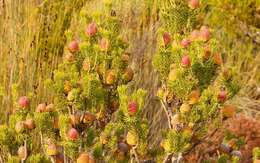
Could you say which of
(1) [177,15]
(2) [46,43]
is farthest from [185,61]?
(2) [46,43]

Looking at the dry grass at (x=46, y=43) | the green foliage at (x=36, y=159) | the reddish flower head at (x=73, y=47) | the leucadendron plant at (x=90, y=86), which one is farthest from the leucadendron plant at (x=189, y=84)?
the dry grass at (x=46, y=43)

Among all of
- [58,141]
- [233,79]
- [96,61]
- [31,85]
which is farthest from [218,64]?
[31,85]

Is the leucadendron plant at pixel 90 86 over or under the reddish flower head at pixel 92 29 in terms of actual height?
under

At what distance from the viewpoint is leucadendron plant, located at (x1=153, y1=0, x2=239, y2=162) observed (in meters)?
2.57

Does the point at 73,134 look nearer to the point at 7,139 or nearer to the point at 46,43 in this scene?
the point at 7,139

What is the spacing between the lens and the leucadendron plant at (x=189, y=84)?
8.43 feet

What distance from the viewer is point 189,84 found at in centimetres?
258

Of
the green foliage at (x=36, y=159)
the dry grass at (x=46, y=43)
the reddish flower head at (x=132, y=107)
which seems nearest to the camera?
the reddish flower head at (x=132, y=107)

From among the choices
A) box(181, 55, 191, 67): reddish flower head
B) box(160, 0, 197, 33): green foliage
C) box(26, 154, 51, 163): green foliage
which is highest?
box(160, 0, 197, 33): green foliage

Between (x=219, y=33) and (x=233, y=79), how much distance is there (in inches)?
158

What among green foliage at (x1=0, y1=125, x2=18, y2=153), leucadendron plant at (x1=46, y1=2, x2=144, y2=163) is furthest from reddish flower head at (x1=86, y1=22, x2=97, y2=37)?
green foliage at (x1=0, y1=125, x2=18, y2=153)

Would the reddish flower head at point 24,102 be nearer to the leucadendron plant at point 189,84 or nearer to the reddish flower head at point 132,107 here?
the reddish flower head at point 132,107

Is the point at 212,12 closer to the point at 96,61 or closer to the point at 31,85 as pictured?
the point at 31,85

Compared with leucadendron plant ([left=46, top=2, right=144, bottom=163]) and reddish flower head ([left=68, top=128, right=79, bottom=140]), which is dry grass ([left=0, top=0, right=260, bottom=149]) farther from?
reddish flower head ([left=68, top=128, right=79, bottom=140])
